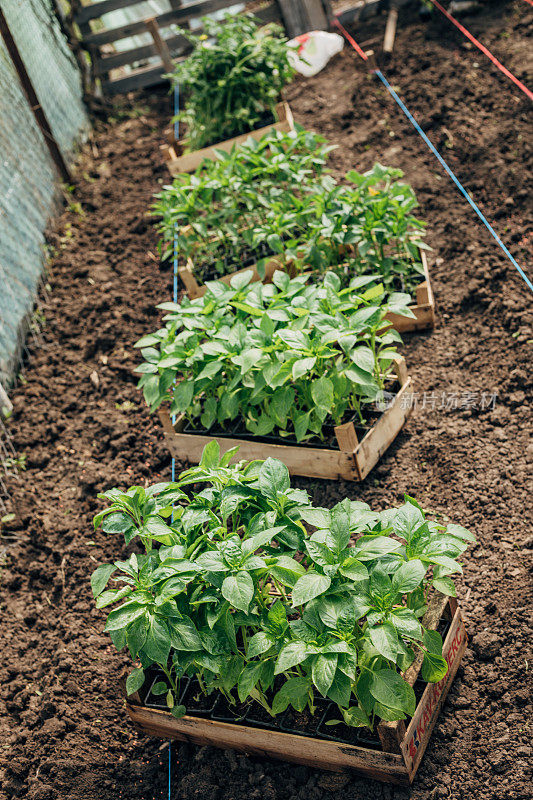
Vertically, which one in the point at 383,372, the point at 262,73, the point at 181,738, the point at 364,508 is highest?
the point at 262,73

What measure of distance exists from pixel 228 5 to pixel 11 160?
3.32 m

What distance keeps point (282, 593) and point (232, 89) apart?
4082mm

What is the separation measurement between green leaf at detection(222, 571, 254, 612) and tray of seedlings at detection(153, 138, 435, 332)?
1.83 meters

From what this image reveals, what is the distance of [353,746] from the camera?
2438 millimetres

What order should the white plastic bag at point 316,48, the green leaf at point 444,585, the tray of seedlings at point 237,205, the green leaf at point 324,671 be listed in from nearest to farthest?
the green leaf at point 324,671, the green leaf at point 444,585, the tray of seedlings at point 237,205, the white plastic bag at point 316,48

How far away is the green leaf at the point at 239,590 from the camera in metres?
2.28

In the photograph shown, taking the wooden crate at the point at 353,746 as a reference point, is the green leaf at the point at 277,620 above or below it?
above

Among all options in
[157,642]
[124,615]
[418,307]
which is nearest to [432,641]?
[157,642]

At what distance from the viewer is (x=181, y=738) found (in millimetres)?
2844

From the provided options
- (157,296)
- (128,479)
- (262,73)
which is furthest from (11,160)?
(128,479)

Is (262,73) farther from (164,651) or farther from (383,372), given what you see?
(164,651)

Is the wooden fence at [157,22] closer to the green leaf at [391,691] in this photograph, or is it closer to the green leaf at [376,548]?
the green leaf at [376,548]

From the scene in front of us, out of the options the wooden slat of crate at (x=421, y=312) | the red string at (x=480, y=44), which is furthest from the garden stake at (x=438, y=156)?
the red string at (x=480, y=44)

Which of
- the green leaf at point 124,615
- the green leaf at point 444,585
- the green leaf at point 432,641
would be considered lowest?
the green leaf at point 432,641
